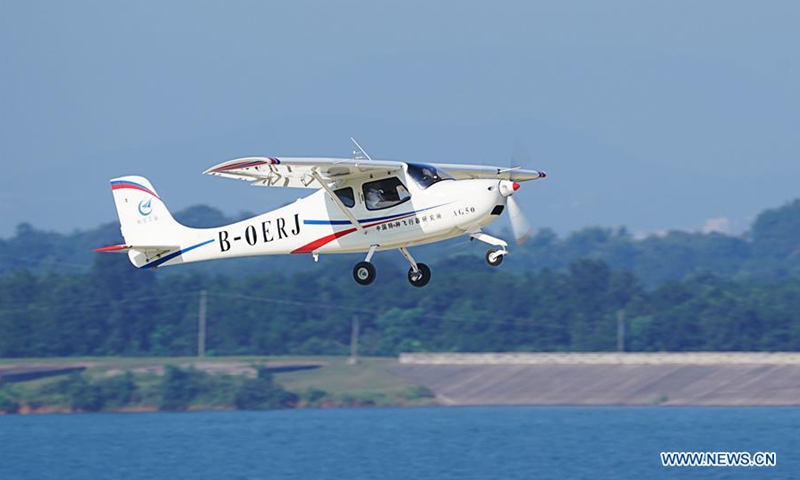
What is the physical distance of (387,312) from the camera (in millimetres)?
87312

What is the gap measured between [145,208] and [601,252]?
121 metres

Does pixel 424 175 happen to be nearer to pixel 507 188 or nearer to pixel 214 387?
pixel 507 188

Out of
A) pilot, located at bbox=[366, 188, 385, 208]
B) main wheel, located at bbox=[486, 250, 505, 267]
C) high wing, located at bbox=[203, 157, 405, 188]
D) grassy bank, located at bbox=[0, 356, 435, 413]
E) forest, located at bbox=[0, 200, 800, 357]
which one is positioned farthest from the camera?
forest, located at bbox=[0, 200, 800, 357]

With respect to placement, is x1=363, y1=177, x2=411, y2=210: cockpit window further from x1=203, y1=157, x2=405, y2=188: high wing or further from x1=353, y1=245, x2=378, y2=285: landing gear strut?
x1=353, y1=245, x2=378, y2=285: landing gear strut

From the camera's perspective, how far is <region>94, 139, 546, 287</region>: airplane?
26.6 metres

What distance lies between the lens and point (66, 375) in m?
78.0

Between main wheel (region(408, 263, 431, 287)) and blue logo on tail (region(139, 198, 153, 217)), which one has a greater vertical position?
blue logo on tail (region(139, 198, 153, 217))

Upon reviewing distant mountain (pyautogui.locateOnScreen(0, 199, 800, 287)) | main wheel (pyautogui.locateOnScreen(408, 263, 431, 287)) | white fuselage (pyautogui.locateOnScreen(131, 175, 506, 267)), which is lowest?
main wheel (pyautogui.locateOnScreen(408, 263, 431, 287))

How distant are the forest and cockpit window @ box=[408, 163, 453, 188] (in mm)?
54888

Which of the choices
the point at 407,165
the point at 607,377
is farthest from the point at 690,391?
the point at 407,165

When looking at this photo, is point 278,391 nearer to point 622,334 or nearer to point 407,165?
point 622,334

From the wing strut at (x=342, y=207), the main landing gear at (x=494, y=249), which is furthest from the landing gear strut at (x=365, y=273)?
the main landing gear at (x=494, y=249)
